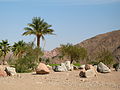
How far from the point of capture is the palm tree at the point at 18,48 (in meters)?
54.7

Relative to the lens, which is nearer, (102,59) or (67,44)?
(102,59)

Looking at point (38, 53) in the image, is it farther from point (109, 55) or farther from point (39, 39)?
point (109, 55)

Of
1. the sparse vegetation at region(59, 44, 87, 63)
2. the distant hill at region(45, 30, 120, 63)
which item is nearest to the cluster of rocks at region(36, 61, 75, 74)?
the sparse vegetation at region(59, 44, 87, 63)

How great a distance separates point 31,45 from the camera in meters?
41.2

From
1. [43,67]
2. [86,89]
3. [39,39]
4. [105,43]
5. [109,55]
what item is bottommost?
[86,89]

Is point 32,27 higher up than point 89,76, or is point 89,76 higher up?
point 32,27

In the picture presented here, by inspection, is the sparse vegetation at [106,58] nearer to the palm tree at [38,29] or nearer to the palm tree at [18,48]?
the palm tree at [38,29]

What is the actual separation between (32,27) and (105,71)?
73.6ft

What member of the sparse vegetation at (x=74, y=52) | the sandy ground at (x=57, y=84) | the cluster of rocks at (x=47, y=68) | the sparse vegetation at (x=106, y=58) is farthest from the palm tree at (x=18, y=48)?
the sandy ground at (x=57, y=84)

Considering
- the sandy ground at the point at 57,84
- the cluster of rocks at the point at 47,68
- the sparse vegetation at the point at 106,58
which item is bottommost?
the sandy ground at the point at 57,84


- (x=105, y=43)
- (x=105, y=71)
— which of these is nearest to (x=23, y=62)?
(x=105, y=71)

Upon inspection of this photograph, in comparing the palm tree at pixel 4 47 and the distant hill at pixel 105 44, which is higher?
the distant hill at pixel 105 44

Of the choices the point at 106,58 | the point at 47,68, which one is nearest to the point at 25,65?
the point at 47,68

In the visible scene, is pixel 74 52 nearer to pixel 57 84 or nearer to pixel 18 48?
pixel 18 48
